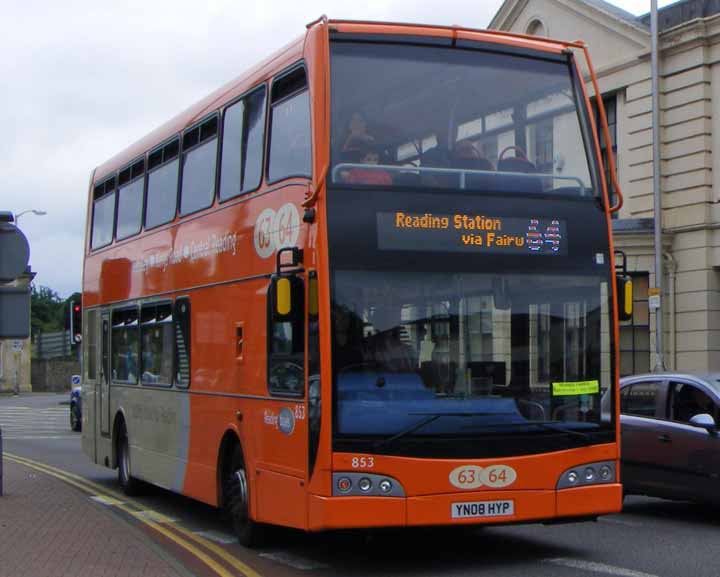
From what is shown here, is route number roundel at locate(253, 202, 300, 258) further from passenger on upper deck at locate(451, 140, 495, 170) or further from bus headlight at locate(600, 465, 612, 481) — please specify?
bus headlight at locate(600, 465, 612, 481)

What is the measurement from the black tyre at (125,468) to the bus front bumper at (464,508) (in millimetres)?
7476

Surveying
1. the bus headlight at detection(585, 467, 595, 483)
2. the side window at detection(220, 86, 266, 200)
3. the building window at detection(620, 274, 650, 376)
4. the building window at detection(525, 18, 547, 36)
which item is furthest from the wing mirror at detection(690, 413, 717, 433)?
the building window at detection(525, 18, 547, 36)

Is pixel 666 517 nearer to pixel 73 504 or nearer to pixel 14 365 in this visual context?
pixel 73 504

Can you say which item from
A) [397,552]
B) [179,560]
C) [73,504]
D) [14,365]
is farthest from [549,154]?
[14,365]

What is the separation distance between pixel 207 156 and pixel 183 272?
1273 millimetres

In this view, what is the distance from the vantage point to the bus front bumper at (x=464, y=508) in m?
9.29

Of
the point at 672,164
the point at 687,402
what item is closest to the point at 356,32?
the point at 687,402

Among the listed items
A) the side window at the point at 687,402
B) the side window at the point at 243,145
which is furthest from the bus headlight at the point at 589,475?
the side window at the point at 243,145

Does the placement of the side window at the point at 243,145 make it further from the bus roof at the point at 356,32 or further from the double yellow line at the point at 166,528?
the double yellow line at the point at 166,528

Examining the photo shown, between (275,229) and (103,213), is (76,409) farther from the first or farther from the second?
(275,229)

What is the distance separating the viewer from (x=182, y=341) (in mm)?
13438

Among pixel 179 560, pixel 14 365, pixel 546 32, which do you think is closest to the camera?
pixel 179 560

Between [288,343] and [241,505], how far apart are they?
1.97 m

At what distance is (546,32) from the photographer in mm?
33094
